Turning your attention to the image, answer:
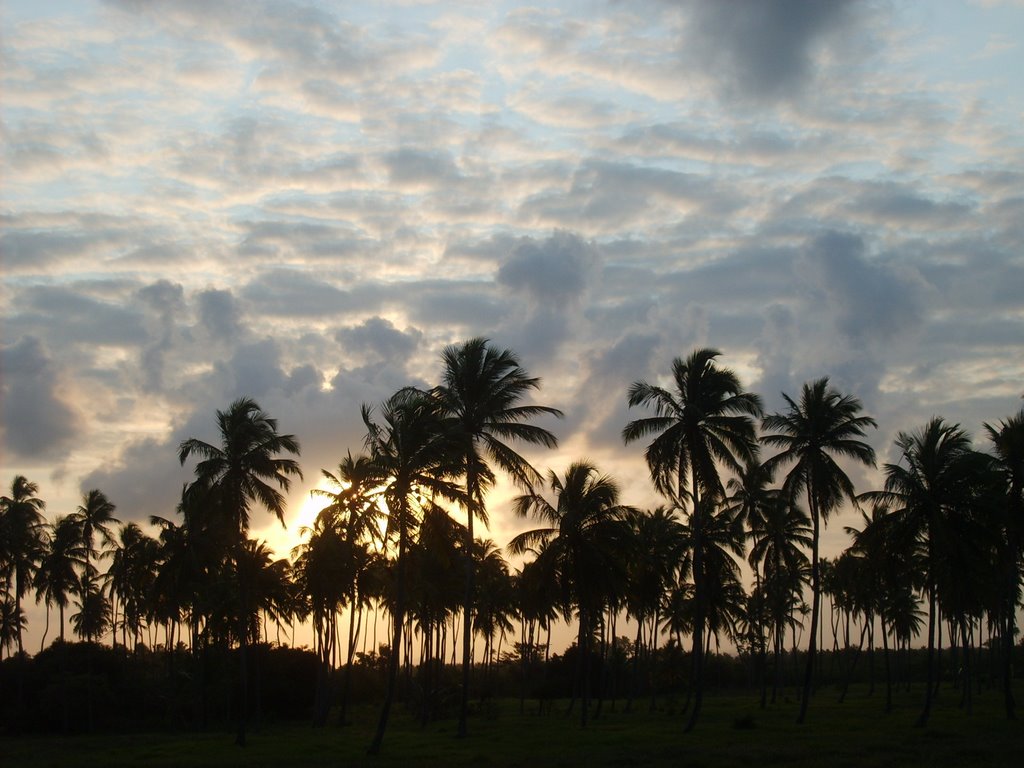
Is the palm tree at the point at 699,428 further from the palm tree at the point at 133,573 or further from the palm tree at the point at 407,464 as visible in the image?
the palm tree at the point at 133,573

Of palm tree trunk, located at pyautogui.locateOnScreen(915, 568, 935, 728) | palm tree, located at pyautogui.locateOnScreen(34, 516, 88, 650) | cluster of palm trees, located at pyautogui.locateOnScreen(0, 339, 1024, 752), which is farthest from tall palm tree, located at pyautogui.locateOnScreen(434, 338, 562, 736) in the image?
palm tree, located at pyautogui.locateOnScreen(34, 516, 88, 650)

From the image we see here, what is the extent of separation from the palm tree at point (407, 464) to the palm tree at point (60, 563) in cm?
3924

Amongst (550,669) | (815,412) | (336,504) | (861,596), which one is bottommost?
(550,669)

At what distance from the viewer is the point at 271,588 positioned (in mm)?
57844

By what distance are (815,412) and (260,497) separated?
26.2 metres

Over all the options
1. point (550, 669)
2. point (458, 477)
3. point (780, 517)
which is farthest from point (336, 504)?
point (550, 669)

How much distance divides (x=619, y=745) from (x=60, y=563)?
4534cm

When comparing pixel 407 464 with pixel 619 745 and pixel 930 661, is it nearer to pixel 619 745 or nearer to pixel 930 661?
pixel 619 745

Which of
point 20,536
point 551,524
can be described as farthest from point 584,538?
point 20,536

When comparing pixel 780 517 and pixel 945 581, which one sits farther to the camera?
pixel 780 517

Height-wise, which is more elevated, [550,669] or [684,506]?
[684,506]

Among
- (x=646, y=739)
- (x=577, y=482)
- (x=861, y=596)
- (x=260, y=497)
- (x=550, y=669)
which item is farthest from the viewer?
(x=550, y=669)

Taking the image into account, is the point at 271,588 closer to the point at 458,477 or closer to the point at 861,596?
the point at 458,477

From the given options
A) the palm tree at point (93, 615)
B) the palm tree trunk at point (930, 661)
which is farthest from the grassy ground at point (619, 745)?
the palm tree at point (93, 615)
